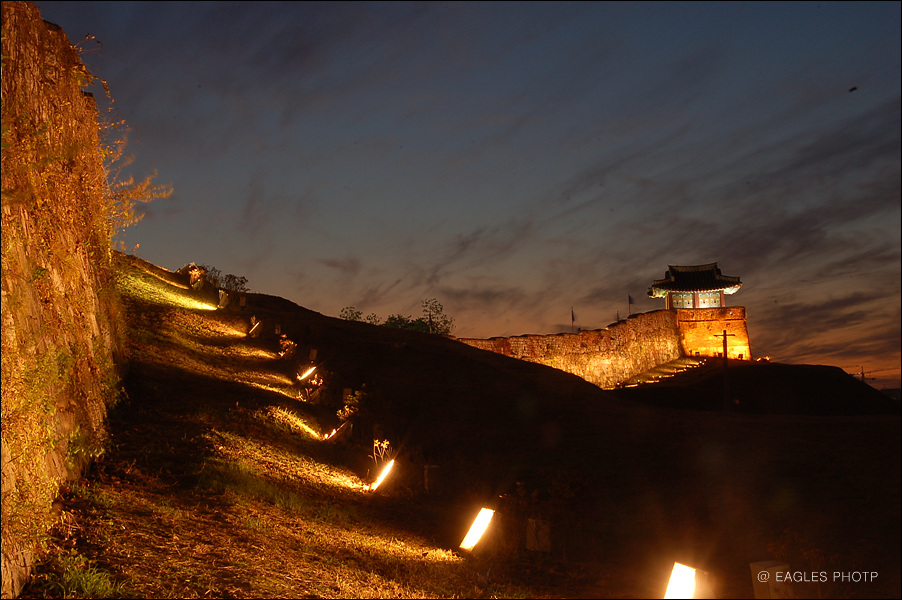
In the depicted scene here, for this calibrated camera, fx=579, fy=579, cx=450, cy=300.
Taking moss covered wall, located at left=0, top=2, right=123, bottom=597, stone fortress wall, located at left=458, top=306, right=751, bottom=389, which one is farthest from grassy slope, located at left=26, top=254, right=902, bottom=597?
stone fortress wall, located at left=458, top=306, right=751, bottom=389

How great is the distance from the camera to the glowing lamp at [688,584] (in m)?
4.07

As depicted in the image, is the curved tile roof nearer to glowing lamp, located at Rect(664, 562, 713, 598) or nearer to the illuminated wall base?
the illuminated wall base

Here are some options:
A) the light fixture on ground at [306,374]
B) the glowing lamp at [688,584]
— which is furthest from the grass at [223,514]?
the light fixture on ground at [306,374]

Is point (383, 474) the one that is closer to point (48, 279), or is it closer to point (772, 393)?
point (48, 279)

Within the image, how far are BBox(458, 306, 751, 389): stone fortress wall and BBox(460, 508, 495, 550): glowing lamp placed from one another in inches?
835

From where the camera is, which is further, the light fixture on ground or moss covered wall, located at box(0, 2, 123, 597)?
the light fixture on ground

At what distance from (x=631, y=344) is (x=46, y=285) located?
32682mm

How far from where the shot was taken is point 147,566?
4.71 m

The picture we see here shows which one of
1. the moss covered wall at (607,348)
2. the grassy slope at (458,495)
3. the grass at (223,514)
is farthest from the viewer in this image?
the moss covered wall at (607,348)

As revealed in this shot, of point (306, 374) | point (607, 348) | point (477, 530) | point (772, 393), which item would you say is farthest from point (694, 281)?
point (477, 530)

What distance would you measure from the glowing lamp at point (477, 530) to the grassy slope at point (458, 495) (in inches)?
7.7

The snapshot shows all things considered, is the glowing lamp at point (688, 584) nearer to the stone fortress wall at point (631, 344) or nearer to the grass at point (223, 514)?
the grass at point (223, 514)

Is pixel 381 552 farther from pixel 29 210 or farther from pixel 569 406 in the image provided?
pixel 569 406

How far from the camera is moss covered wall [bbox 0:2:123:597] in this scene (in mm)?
4461
